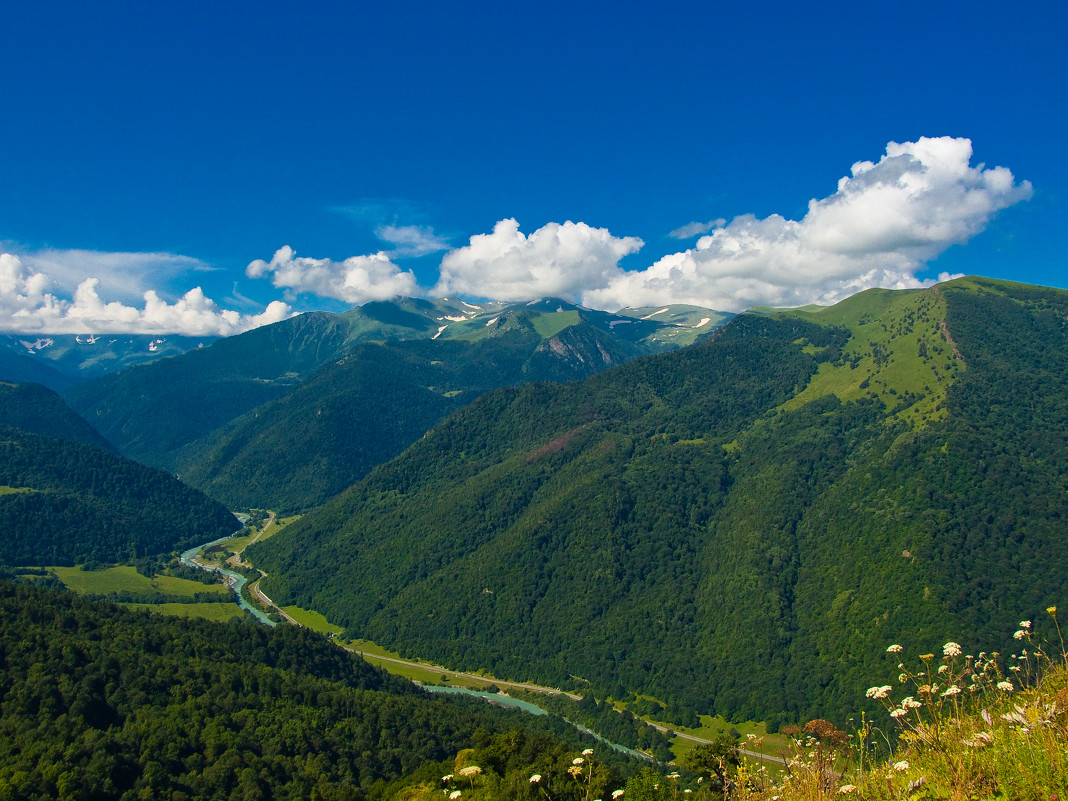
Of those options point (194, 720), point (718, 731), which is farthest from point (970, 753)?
point (718, 731)

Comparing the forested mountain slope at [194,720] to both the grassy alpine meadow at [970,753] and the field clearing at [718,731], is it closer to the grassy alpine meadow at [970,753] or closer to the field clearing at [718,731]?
the field clearing at [718,731]

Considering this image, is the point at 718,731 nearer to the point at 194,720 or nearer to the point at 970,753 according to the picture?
the point at 194,720

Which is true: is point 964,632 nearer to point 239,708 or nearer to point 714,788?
point 714,788

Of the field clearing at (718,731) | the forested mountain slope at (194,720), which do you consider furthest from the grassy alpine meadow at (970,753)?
the field clearing at (718,731)

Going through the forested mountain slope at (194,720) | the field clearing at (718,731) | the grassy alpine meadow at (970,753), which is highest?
Answer: the grassy alpine meadow at (970,753)

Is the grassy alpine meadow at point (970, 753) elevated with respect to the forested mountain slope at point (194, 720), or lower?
elevated

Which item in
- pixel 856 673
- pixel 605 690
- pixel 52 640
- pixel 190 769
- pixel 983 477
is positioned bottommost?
pixel 605 690

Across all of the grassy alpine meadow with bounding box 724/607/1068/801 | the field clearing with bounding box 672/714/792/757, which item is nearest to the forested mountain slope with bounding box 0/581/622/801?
the field clearing with bounding box 672/714/792/757

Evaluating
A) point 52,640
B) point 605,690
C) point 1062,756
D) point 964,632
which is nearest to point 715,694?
point 605,690
